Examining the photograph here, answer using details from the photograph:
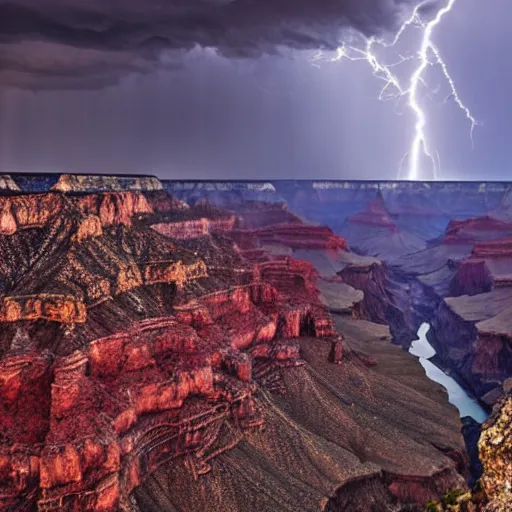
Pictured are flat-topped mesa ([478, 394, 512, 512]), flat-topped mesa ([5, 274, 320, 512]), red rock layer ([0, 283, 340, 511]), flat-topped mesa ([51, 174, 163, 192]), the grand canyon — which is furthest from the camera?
flat-topped mesa ([51, 174, 163, 192])

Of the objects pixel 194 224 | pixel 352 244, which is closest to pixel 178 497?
pixel 194 224

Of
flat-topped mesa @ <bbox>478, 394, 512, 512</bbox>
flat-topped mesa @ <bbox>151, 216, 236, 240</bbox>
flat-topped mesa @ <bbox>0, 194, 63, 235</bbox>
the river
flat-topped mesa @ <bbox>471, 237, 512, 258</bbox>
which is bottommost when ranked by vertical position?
flat-topped mesa @ <bbox>478, 394, 512, 512</bbox>

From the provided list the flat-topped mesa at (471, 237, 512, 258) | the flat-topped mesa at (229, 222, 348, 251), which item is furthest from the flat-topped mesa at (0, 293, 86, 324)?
the flat-topped mesa at (471, 237, 512, 258)

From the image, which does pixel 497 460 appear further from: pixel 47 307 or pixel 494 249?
pixel 494 249

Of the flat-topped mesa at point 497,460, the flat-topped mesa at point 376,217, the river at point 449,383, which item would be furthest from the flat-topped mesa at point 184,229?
the flat-topped mesa at point 376,217

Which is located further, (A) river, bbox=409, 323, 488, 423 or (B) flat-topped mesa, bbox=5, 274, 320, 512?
(A) river, bbox=409, 323, 488, 423

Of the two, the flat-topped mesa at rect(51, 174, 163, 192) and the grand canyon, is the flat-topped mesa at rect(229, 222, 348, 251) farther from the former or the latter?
the flat-topped mesa at rect(51, 174, 163, 192)

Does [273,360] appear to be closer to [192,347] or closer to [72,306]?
[192,347]

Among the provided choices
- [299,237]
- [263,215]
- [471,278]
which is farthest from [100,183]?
[263,215]

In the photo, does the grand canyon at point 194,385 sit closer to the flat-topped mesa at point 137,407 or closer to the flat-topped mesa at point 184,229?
the flat-topped mesa at point 137,407
